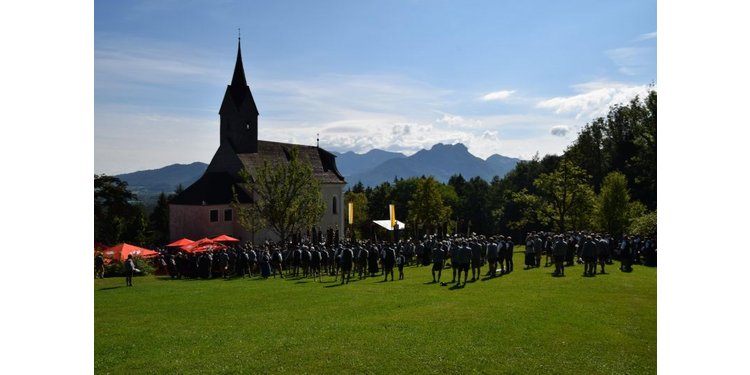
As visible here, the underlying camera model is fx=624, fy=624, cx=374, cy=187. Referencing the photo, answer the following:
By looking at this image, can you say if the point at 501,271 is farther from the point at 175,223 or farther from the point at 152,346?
the point at 175,223

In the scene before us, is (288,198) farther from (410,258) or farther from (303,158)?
(303,158)

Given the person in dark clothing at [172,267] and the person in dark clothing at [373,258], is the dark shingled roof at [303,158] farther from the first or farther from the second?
the person in dark clothing at [373,258]

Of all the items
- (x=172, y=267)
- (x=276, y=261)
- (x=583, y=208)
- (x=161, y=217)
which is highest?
(x=583, y=208)

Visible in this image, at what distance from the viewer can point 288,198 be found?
42.8m

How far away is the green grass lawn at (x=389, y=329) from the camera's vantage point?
1112cm

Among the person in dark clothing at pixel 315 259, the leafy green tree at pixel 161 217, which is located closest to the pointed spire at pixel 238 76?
the leafy green tree at pixel 161 217

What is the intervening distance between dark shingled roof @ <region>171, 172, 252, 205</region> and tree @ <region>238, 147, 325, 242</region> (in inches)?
407

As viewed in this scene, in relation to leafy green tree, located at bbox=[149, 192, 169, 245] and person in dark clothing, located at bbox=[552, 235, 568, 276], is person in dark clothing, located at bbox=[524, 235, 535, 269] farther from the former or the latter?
leafy green tree, located at bbox=[149, 192, 169, 245]

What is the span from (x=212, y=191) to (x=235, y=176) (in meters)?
4.71

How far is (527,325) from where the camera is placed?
1388cm

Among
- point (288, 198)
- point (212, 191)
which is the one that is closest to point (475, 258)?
point (288, 198)

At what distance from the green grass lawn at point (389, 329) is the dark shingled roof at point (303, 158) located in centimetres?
4020
